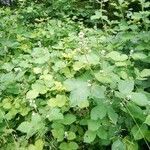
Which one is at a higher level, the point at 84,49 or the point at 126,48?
the point at 84,49

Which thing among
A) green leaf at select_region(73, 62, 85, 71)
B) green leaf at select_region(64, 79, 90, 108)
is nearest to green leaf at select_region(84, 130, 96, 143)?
green leaf at select_region(64, 79, 90, 108)

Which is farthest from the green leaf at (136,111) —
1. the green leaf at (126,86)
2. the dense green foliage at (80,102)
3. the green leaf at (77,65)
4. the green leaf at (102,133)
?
the green leaf at (77,65)

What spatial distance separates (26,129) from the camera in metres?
1.99

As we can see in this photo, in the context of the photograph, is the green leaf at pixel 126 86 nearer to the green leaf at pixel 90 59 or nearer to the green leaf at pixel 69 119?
the green leaf at pixel 90 59

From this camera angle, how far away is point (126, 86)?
6.23ft

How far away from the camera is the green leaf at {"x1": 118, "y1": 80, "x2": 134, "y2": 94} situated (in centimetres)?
187

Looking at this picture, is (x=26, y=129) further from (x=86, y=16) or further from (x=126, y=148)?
(x=86, y=16)

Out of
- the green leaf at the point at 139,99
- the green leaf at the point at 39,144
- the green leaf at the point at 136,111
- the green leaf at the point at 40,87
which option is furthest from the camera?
the green leaf at the point at 40,87

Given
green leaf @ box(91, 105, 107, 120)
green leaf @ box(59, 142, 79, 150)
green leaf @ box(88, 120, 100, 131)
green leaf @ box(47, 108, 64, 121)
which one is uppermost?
green leaf @ box(91, 105, 107, 120)

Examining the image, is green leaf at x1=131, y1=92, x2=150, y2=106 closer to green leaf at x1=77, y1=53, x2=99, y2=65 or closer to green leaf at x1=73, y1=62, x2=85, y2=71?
green leaf at x1=77, y1=53, x2=99, y2=65

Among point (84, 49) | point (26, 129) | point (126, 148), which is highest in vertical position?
point (84, 49)

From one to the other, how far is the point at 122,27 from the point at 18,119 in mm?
1189

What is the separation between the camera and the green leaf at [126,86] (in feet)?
6.12

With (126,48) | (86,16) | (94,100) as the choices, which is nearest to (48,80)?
(94,100)
